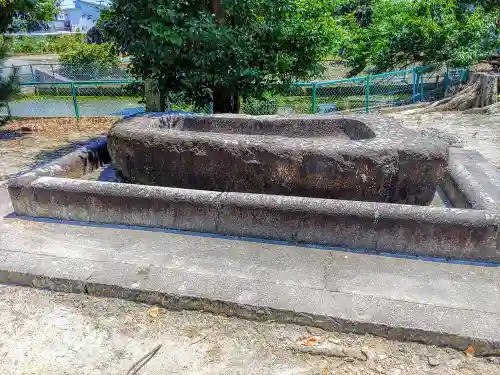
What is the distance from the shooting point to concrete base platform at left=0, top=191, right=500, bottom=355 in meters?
2.70

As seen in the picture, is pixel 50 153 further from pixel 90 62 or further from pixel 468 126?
pixel 90 62

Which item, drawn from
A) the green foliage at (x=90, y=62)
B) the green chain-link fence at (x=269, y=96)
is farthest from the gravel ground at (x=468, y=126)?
the green foliage at (x=90, y=62)

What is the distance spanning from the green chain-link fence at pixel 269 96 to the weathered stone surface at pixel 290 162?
4938 millimetres

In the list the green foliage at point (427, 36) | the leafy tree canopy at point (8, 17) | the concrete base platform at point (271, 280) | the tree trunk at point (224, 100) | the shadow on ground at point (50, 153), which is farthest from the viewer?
the green foliage at point (427, 36)

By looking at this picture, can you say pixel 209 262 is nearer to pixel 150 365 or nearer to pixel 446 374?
pixel 150 365

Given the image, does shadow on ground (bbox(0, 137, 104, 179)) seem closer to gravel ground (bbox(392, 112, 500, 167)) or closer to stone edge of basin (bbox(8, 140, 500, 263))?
stone edge of basin (bbox(8, 140, 500, 263))

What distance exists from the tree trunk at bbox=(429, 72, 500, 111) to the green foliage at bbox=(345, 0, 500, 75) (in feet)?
6.20

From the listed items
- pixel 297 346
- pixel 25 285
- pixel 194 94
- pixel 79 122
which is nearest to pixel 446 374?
pixel 297 346

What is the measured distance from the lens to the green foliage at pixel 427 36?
13.1 m

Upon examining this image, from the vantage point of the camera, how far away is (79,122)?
1061cm

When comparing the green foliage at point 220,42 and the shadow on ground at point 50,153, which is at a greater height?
the green foliage at point 220,42

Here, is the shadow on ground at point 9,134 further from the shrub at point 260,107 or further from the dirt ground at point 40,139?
the shrub at point 260,107

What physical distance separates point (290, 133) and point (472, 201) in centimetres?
206

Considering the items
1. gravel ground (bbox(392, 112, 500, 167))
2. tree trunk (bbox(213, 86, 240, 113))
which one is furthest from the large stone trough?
gravel ground (bbox(392, 112, 500, 167))
